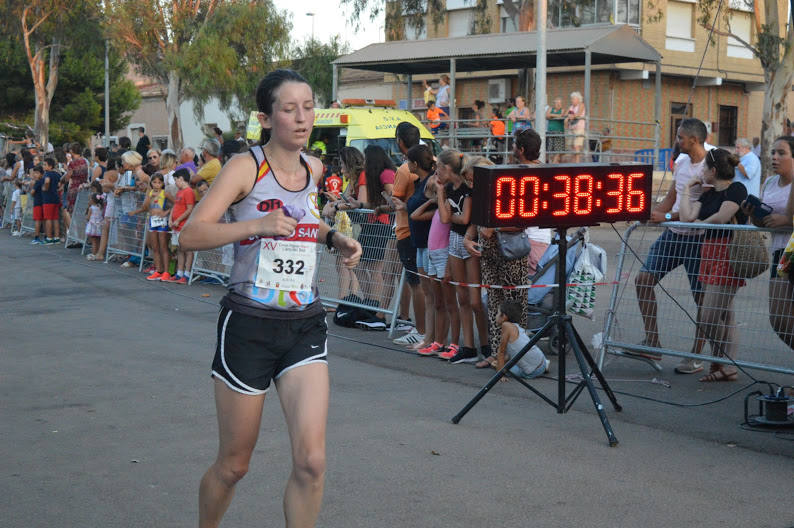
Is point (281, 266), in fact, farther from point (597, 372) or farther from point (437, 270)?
point (437, 270)

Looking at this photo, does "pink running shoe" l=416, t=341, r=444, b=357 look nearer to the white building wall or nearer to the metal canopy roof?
the metal canopy roof

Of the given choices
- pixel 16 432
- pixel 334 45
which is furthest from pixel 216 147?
pixel 334 45

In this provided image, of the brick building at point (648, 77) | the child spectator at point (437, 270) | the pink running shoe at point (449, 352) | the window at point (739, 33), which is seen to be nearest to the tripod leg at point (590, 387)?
the pink running shoe at point (449, 352)

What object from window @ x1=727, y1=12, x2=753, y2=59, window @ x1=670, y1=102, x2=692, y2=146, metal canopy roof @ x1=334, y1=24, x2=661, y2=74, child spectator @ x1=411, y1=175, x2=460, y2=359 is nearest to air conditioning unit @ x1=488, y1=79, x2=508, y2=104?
window @ x1=670, y1=102, x2=692, y2=146

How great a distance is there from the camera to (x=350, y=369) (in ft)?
29.4

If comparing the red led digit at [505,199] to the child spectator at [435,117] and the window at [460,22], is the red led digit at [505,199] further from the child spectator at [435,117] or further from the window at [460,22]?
the window at [460,22]

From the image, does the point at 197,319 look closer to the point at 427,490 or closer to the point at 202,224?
the point at 427,490

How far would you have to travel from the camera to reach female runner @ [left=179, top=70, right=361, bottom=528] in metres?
3.94

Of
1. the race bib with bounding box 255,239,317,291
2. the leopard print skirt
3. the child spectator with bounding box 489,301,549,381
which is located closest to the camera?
the race bib with bounding box 255,239,317,291

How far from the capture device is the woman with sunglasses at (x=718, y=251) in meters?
7.93

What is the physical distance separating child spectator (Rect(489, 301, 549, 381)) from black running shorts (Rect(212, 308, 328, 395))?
4428 millimetres

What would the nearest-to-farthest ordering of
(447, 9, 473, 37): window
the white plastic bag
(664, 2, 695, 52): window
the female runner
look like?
the female runner
the white plastic bag
(664, 2, 695, 52): window
(447, 9, 473, 37): window

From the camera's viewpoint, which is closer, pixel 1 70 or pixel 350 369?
pixel 350 369

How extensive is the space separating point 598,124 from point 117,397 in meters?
31.8
